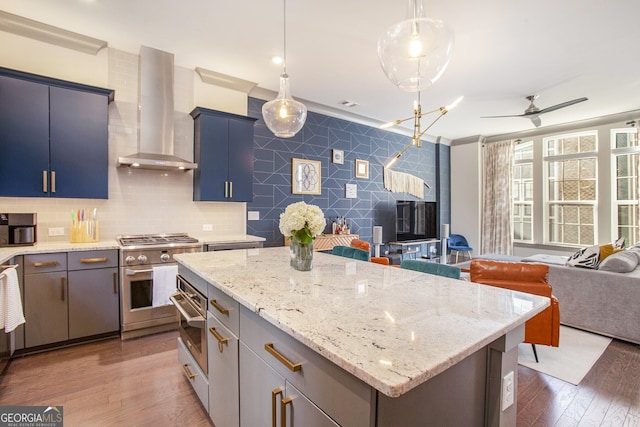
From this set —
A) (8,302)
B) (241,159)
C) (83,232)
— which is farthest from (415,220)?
(8,302)

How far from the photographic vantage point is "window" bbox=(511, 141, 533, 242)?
643cm

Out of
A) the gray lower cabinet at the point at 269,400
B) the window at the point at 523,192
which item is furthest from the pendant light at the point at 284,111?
the window at the point at 523,192

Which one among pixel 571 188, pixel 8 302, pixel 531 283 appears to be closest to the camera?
pixel 8 302

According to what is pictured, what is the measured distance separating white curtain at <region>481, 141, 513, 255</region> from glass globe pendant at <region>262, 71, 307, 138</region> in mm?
5680

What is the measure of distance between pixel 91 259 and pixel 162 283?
2.08ft

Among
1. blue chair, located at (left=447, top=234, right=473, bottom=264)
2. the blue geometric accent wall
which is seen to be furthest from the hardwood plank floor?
blue chair, located at (left=447, top=234, right=473, bottom=264)

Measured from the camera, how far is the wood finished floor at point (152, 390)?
6.19 ft

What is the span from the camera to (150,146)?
10.9 ft

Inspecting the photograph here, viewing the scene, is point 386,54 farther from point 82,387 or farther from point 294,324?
point 82,387

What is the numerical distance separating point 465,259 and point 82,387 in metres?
7.00

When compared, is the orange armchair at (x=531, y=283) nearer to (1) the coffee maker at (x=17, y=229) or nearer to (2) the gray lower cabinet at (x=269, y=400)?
(2) the gray lower cabinet at (x=269, y=400)

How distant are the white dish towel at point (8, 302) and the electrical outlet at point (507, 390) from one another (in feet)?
9.49

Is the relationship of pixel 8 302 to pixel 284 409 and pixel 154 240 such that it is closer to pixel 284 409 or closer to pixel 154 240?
pixel 154 240

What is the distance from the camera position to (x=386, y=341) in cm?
85
